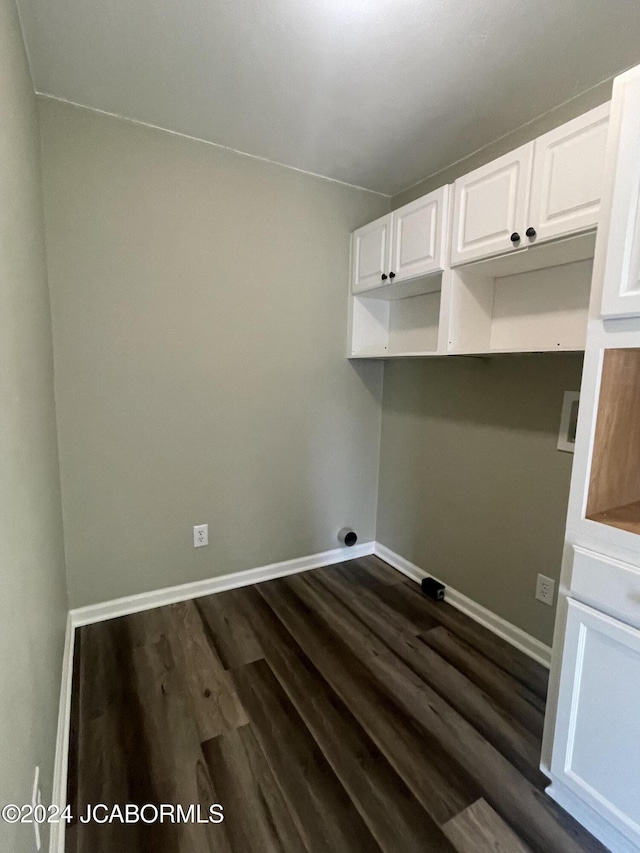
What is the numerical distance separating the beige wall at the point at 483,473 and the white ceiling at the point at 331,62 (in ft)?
3.54

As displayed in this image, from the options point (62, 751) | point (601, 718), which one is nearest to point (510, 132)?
point (601, 718)

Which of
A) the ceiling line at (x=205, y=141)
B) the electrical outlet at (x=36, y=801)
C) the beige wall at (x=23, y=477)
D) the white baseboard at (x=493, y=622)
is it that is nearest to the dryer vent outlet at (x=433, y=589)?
the white baseboard at (x=493, y=622)

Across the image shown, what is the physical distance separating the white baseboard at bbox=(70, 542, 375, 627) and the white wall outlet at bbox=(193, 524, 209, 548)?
0.23m

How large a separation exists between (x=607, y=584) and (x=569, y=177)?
1.33 meters

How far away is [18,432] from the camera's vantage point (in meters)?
0.96

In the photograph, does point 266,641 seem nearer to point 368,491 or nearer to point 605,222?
point 368,491

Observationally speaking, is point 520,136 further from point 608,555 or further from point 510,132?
point 608,555

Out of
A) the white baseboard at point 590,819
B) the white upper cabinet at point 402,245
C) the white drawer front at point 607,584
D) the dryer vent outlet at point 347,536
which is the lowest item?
the white baseboard at point 590,819

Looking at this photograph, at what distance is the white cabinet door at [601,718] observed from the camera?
1063mm

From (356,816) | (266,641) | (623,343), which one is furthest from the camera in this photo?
(266,641)

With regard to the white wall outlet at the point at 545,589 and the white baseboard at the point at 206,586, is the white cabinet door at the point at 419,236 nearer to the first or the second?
the white wall outlet at the point at 545,589

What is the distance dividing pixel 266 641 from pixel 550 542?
1.41 metres

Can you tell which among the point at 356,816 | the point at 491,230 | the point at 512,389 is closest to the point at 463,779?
the point at 356,816

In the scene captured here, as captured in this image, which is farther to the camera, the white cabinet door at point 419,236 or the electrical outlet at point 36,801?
the white cabinet door at point 419,236
